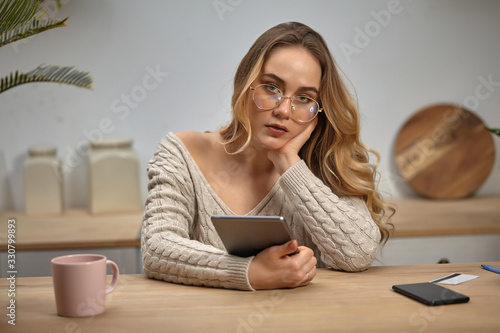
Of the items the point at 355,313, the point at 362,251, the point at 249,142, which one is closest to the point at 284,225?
the point at 355,313

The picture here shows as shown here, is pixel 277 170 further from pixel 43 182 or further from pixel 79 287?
pixel 43 182

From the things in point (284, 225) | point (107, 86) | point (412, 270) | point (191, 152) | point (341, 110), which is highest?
point (107, 86)

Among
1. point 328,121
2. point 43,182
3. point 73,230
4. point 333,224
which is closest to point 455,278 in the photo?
point 333,224

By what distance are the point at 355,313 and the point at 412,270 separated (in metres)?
0.39

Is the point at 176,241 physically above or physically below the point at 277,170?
below

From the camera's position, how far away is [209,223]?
1534 millimetres

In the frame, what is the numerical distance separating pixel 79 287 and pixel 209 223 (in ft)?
2.13

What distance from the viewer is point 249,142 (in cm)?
158

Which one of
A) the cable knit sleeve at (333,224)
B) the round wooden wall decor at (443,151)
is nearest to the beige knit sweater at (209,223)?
the cable knit sleeve at (333,224)

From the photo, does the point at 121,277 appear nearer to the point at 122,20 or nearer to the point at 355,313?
the point at 355,313

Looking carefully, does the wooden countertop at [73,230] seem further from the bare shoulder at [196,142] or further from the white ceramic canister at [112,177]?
the bare shoulder at [196,142]

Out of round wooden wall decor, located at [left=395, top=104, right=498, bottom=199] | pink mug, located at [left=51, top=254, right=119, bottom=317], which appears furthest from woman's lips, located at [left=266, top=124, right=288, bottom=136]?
round wooden wall decor, located at [left=395, top=104, right=498, bottom=199]

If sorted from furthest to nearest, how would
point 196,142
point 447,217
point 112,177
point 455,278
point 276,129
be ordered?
point 112,177, point 447,217, point 196,142, point 276,129, point 455,278

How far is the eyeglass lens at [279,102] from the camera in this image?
4.63ft
